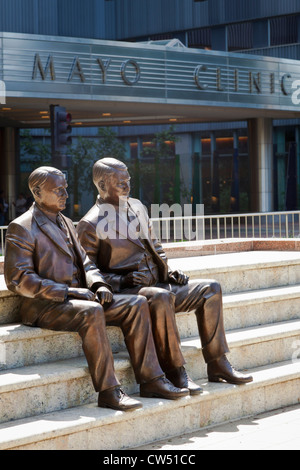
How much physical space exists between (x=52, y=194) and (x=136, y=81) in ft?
53.6

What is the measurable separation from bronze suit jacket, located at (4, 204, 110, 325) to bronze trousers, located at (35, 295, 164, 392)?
0.13 meters

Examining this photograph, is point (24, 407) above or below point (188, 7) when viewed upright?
below

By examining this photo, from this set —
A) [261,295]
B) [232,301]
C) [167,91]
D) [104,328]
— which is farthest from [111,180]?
[167,91]

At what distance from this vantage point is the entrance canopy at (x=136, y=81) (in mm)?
20656

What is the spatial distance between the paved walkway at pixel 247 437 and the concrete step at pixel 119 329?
1.09 m

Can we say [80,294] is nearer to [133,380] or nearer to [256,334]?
[133,380]

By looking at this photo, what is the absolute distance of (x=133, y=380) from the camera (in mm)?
6914

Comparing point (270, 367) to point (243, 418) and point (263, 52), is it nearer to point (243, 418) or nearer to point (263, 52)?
point (243, 418)

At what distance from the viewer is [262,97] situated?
26203 millimetres

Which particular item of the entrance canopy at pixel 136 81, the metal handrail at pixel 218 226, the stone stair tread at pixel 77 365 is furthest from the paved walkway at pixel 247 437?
the entrance canopy at pixel 136 81

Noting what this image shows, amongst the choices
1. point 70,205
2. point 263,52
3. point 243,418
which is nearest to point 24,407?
point 243,418

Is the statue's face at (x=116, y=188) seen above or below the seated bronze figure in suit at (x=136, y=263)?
above

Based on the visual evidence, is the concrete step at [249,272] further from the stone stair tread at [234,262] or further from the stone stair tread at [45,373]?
the stone stair tread at [45,373]
